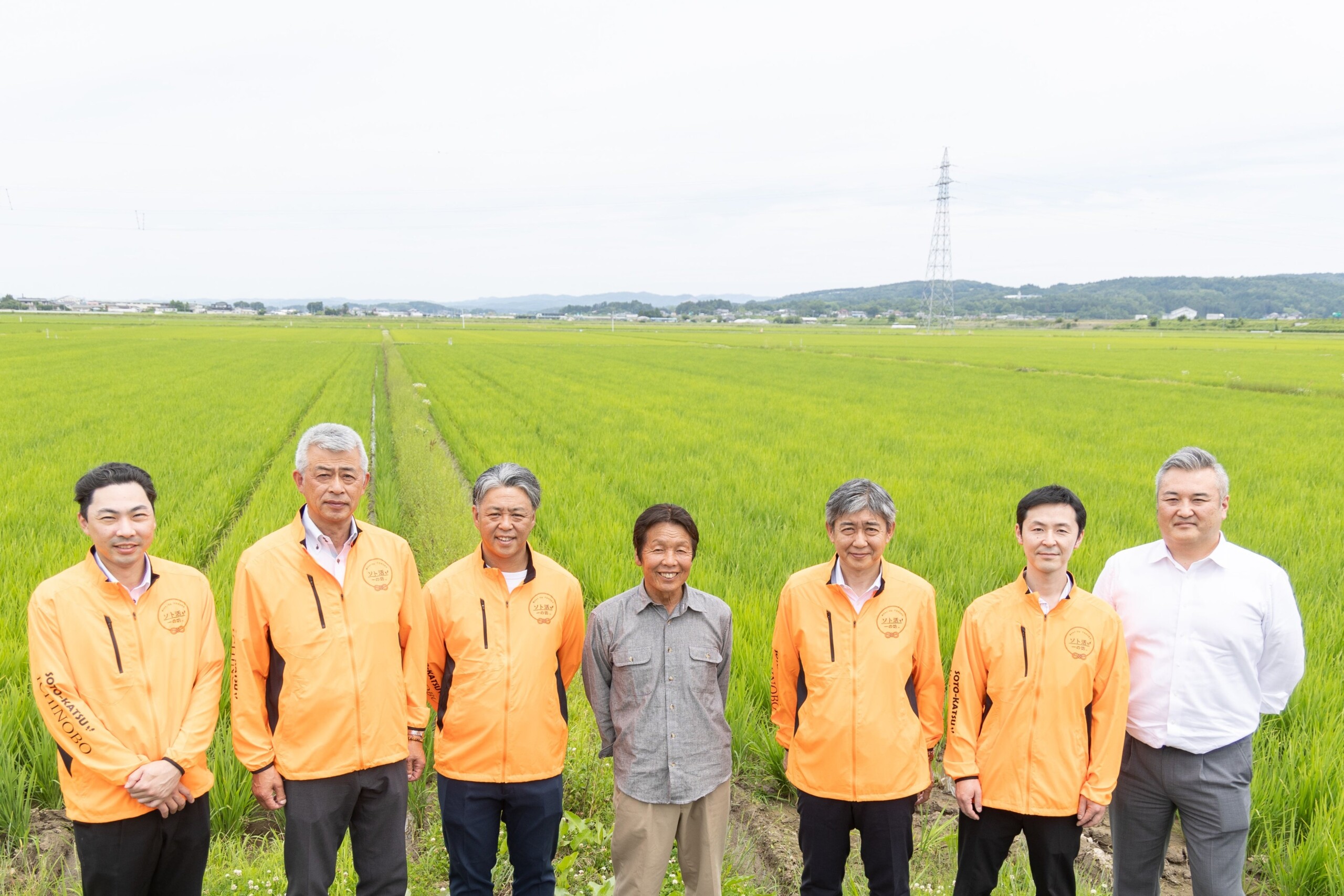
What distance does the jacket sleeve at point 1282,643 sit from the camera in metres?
2.67

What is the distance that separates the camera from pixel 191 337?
50844 millimetres

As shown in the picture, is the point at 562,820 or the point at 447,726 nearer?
the point at 447,726

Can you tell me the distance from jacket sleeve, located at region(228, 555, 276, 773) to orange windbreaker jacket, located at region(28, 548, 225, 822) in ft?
0.27

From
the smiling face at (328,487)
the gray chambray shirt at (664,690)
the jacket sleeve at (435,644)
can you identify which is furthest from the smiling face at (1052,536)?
the smiling face at (328,487)

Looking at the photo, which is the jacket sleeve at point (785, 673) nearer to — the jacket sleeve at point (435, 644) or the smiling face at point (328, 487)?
the jacket sleeve at point (435, 644)

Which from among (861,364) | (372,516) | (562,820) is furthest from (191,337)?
(562,820)

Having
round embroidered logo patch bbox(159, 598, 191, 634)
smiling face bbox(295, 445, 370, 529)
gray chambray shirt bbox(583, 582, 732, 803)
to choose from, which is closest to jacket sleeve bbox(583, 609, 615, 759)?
gray chambray shirt bbox(583, 582, 732, 803)

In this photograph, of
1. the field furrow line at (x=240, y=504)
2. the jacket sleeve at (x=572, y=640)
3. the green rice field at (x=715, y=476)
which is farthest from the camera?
the field furrow line at (x=240, y=504)

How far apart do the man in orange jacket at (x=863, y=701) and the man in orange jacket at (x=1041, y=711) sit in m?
0.14

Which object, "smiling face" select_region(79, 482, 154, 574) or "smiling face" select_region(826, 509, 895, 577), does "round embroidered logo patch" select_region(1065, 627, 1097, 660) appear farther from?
"smiling face" select_region(79, 482, 154, 574)

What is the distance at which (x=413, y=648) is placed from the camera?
9.31 ft

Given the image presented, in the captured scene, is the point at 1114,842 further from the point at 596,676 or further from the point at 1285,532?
the point at 1285,532

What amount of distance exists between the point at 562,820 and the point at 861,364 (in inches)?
1277

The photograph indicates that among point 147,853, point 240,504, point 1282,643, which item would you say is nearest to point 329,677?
point 147,853
